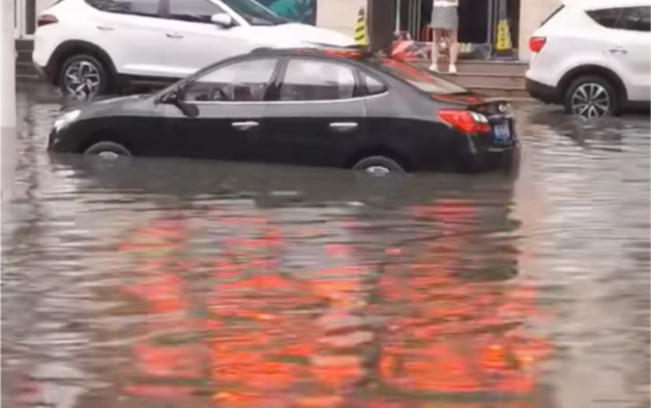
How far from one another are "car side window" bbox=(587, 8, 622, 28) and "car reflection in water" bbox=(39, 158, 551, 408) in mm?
8789

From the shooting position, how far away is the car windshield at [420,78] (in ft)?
47.3

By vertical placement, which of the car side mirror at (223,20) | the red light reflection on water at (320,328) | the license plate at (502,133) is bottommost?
the red light reflection on water at (320,328)

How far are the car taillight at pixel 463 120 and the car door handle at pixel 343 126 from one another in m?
0.85

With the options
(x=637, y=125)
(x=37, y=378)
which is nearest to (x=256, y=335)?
(x=37, y=378)

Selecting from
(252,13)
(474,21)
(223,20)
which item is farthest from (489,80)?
(223,20)

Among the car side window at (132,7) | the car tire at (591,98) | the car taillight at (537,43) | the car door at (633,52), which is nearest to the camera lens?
the car door at (633,52)

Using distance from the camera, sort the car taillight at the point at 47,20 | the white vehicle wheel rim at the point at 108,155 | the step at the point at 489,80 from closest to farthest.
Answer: the white vehicle wheel rim at the point at 108,155 → the car taillight at the point at 47,20 → the step at the point at 489,80

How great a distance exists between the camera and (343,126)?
1427 centimetres

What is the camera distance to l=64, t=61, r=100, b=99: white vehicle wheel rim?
22828 mm

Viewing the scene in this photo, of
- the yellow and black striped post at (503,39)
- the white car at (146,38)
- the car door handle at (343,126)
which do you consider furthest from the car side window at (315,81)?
the yellow and black striped post at (503,39)

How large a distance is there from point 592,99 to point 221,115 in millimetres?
8745

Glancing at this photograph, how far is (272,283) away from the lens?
31.4ft

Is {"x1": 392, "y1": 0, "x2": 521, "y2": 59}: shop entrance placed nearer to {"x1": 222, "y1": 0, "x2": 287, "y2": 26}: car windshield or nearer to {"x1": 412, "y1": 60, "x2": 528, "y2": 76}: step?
{"x1": 412, "y1": 60, "x2": 528, "y2": 76}: step

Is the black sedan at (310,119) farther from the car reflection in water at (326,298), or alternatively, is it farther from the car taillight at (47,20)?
the car taillight at (47,20)
